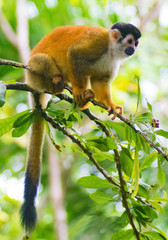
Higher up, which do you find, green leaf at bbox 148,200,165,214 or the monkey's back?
the monkey's back

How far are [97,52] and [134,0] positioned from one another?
4396 millimetres

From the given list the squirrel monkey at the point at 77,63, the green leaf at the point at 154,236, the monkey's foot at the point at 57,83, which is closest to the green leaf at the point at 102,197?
the green leaf at the point at 154,236

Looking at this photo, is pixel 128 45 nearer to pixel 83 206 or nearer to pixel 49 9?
pixel 83 206

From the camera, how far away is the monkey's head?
320 cm

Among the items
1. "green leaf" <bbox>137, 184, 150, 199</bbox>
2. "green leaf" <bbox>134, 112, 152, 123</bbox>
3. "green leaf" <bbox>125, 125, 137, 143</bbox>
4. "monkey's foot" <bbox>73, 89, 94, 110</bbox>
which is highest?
"monkey's foot" <bbox>73, 89, 94, 110</bbox>

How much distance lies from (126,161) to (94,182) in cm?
23

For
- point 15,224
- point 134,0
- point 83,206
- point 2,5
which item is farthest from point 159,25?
point 15,224

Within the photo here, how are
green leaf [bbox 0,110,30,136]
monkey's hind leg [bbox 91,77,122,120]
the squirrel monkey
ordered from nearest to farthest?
1. green leaf [bbox 0,110,30,136]
2. the squirrel monkey
3. monkey's hind leg [bbox 91,77,122,120]

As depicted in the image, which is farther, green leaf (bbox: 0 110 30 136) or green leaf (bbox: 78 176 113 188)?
green leaf (bbox: 0 110 30 136)

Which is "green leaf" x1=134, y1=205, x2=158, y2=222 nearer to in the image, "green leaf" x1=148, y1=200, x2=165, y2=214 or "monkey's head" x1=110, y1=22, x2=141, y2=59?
"green leaf" x1=148, y1=200, x2=165, y2=214

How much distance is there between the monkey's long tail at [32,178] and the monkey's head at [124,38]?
1076 millimetres

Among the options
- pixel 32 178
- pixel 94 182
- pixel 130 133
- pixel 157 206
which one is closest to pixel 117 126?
pixel 130 133

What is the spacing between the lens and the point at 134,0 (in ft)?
22.8

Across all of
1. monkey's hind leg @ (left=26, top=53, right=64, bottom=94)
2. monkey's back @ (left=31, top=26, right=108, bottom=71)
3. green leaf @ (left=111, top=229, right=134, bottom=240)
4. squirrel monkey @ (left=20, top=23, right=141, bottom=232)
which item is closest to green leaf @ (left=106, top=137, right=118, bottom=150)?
green leaf @ (left=111, top=229, right=134, bottom=240)
